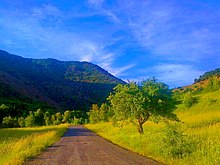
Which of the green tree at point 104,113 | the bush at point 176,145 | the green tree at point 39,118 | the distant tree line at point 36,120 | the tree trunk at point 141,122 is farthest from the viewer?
the green tree at point 39,118

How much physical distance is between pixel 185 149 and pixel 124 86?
17.8 meters

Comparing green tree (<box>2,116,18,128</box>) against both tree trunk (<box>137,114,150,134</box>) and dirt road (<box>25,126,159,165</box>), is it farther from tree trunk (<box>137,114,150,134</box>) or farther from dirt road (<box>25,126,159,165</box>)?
dirt road (<box>25,126,159,165</box>)

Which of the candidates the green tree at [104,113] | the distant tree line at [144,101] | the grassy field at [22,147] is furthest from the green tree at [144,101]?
the green tree at [104,113]

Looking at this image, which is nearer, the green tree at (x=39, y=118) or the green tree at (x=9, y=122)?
the green tree at (x=9, y=122)

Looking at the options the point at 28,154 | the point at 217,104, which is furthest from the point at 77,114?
the point at 28,154

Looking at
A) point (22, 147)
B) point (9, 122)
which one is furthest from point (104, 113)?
point (22, 147)

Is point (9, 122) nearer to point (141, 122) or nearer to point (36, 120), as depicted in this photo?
point (36, 120)

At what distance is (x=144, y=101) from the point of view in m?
31.8

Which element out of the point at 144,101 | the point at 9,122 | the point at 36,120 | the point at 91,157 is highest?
the point at 36,120

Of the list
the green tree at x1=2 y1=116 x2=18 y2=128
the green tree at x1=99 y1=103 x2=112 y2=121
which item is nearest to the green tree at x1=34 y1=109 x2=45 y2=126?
the green tree at x1=2 y1=116 x2=18 y2=128

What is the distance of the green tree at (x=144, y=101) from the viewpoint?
3203 cm

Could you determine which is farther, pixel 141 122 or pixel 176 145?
pixel 141 122

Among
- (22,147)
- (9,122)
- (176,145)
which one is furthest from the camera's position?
(9,122)

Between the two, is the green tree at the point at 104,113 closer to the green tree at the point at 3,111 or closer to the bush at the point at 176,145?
the green tree at the point at 3,111
